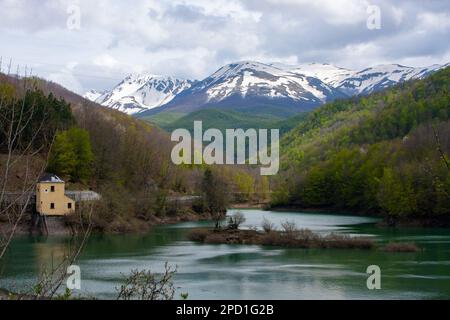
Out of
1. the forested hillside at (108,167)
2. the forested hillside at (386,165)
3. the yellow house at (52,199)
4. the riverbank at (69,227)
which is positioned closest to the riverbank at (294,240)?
the forested hillside at (386,165)

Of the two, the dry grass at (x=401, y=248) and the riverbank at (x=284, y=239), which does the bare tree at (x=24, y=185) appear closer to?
the dry grass at (x=401, y=248)

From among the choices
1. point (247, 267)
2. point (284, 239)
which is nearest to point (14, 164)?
point (247, 267)

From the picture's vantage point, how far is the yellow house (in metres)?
58.8

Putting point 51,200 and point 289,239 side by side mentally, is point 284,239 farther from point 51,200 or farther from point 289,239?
point 51,200

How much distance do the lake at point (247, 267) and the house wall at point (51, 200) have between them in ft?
18.3

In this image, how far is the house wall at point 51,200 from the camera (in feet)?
193

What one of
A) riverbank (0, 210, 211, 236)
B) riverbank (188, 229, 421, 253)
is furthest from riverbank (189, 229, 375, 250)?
riverbank (0, 210, 211, 236)

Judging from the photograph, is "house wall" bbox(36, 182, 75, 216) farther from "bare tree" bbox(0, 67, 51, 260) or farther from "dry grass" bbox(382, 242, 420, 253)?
"bare tree" bbox(0, 67, 51, 260)

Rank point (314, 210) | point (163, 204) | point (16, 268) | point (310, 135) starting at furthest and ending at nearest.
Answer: point (310, 135)
point (314, 210)
point (163, 204)
point (16, 268)

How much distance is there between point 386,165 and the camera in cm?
9094

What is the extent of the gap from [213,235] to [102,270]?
18.2 m
